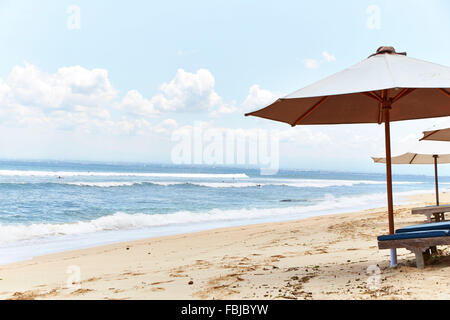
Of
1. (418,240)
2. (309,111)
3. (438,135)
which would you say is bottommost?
(418,240)

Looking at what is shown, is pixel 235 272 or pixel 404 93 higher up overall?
pixel 404 93

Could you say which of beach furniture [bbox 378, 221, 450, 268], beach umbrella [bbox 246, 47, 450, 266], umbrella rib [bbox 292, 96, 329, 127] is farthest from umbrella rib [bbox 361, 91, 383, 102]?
beach furniture [bbox 378, 221, 450, 268]

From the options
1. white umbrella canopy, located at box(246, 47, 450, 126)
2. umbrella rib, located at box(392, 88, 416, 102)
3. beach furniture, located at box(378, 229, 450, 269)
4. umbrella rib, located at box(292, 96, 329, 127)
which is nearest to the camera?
white umbrella canopy, located at box(246, 47, 450, 126)

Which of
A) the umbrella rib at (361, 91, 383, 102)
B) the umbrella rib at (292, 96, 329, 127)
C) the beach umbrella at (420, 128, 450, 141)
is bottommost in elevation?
the beach umbrella at (420, 128, 450, 141)

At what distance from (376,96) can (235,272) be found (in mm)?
2742

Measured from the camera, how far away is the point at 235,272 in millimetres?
5031

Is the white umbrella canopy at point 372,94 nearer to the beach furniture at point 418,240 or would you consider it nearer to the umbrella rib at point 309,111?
the umbrella rib at point 309,111

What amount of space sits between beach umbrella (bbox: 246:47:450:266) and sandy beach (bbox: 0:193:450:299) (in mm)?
720

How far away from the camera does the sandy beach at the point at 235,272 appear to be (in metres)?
3.64

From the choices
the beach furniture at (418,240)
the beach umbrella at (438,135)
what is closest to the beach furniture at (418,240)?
the beach furniture at (418,240)

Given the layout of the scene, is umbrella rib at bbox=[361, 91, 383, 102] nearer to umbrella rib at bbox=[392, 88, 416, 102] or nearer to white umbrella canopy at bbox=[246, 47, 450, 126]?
white umbrella canopy at bbox=[246, 47, 450, 126]

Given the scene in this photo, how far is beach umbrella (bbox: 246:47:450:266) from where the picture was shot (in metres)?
3.37

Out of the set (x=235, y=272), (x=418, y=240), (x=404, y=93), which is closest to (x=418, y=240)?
(x=418, y=240)

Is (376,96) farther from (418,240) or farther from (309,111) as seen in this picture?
(418,240)
